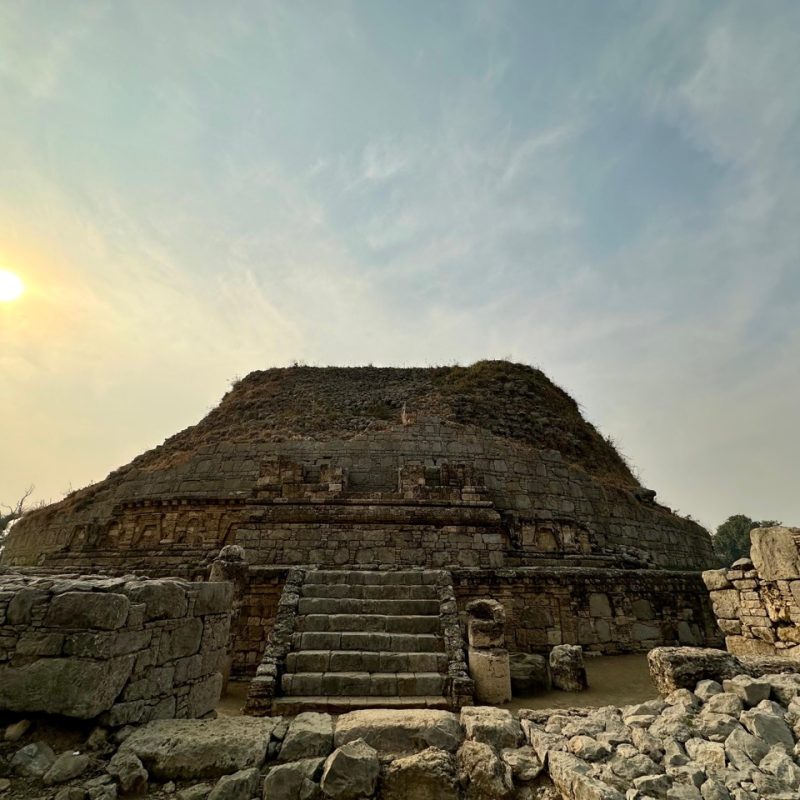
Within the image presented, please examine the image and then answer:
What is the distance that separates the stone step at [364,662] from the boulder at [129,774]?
3.79 metres

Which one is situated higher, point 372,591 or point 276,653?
point 372,591

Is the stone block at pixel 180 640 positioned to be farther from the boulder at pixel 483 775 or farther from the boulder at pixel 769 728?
the boulder at pixel 769 728

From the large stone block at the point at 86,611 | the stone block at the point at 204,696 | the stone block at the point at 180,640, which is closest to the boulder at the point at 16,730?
the large stone block at the point at 86,611

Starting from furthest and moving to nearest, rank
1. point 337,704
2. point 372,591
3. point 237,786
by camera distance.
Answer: point 372,591
point 337,704
point 237,786

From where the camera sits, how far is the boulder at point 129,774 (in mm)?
2941

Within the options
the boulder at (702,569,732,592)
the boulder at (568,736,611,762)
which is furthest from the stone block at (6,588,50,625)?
the boulder at (702,569,732,592)

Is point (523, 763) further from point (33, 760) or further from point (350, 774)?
point (33, 760)

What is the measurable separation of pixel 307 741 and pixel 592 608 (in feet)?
A: 29.1

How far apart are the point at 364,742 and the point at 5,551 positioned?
21.9 meters

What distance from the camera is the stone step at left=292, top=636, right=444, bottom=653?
276 inches

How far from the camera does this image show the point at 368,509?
39.0 ft

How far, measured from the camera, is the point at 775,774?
2736 mm

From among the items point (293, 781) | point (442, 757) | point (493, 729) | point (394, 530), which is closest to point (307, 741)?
point (293, 781)

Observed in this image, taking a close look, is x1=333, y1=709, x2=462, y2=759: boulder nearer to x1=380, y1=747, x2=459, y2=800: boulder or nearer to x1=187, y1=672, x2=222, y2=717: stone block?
x1=380, y1=747, x2=459, y2=800: boulder
